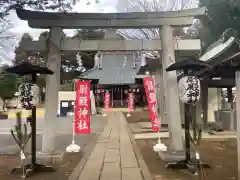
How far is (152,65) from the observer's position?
20.1m

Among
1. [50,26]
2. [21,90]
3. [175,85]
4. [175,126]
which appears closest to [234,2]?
[175,85]

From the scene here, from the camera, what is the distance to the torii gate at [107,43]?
1004cm

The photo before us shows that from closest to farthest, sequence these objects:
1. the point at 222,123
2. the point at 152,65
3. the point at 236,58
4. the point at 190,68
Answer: the point at 236,58 → the point at 190,68 → the point at 222,123 → the point at 152,65

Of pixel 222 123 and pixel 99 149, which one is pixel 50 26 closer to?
pixel 99 149

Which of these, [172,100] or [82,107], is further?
[82,107]

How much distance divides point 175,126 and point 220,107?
1200cm

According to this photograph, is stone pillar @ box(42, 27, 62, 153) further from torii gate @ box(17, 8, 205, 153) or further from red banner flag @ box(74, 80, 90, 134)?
red banner flag @ box(74, 80, 90, 134)

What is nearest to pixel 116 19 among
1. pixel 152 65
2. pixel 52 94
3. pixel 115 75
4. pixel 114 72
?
pixel 52 94

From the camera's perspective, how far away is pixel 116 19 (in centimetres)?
1048

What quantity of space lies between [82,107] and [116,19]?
355 cm

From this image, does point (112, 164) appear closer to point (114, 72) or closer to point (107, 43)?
point (107, 43)

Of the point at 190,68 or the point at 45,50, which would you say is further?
the point at 45,50

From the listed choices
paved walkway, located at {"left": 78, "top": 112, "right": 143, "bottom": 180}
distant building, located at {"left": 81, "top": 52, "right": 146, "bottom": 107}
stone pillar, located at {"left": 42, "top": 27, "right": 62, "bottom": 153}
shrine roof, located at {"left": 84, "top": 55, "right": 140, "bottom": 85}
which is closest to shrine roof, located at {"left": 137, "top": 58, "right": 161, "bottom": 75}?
paved walkway, located at {"left": 78, "top": 112, "right": 143, "bottom": 180}

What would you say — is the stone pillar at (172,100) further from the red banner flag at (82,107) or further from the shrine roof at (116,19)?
the red banner flag at (82,107)
